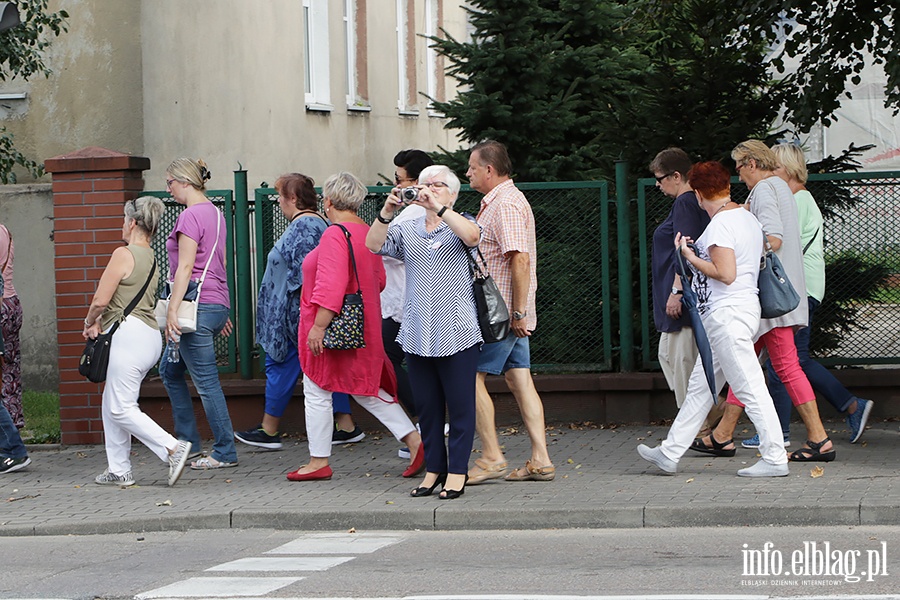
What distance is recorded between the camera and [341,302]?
28.6ft

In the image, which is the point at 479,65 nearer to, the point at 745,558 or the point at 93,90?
the point at 93,90

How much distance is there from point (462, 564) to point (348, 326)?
7.27 feet

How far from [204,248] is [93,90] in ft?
24.8

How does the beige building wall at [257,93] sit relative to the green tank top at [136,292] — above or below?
above

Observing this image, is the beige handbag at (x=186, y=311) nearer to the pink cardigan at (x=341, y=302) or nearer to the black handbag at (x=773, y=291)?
the pink cardigan at (x=341, y=302)

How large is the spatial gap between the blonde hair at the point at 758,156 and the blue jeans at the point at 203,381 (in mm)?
3529

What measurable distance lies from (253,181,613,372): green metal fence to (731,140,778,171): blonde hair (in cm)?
225

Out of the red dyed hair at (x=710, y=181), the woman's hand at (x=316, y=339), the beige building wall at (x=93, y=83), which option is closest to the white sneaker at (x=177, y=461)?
the woman's hand at (x=316, y=339)

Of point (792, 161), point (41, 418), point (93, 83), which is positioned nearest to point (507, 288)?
point (792, 161)

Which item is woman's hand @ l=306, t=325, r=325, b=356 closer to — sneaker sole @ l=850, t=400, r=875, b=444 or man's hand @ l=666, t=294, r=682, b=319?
man's hand @ l=666, t=294, r=682, b=319

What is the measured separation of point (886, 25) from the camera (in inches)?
416

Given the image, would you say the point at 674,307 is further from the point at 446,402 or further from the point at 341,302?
the point at 341,302

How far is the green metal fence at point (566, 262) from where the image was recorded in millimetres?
11258

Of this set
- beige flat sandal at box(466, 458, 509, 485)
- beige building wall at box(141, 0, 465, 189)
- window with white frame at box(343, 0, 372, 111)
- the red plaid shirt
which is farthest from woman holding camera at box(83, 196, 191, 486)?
window with white frame at box(343, 0, 372, 111)
